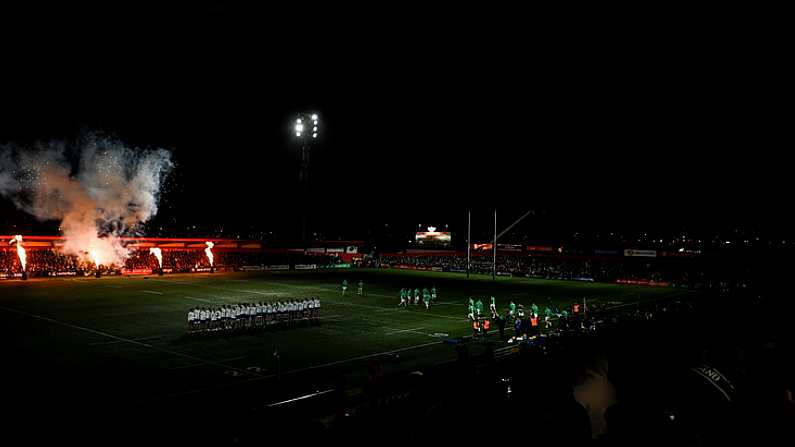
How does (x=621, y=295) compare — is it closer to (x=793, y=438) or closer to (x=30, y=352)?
(x=30, y=352)

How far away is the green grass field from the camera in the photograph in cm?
1714

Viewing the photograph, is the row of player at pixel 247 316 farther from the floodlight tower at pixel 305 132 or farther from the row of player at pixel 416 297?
the floodlight tower at pixel 305 132

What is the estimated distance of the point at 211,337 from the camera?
2316 centimetres

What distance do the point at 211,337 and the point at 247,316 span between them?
2.24 metres

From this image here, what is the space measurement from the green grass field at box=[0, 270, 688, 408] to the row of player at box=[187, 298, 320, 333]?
104 centimetres

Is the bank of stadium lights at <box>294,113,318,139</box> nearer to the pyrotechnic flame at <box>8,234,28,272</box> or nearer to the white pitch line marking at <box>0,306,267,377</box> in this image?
the pyrotechnic flame at <box>8,234,28,272</box>

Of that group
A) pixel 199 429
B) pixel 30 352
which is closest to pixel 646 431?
pixel 199 429

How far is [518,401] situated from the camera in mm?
5016

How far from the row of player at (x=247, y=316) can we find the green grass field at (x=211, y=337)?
1.04m

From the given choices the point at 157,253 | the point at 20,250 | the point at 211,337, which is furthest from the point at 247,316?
the point at 157,253

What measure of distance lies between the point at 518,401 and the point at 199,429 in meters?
3.12

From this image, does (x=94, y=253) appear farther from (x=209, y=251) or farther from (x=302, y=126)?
(x=302, y=126)

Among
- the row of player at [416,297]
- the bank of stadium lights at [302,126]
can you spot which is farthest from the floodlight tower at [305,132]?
the row of player at [416,297]

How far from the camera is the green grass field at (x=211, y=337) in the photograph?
17.1 m
